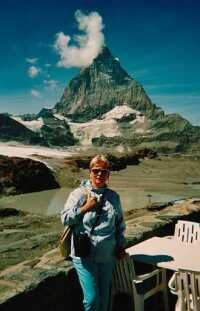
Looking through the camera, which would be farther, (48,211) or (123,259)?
(48,211)

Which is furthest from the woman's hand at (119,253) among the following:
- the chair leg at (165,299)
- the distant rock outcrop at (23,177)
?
the distant rock outcrop at (23,177)

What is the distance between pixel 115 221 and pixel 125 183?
72.6ft

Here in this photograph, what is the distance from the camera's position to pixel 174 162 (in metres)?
35.3

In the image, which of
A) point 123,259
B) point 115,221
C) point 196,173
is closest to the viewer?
point 115,221

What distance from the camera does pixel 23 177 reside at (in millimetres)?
21141

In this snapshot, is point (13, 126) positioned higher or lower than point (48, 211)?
higher

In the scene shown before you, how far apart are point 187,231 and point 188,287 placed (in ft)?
6.19

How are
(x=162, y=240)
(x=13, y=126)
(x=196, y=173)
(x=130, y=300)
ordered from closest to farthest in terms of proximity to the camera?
(x=130, y=300) < (x=162, y=240) < (x=196, y=173) < (x=13, y=126)

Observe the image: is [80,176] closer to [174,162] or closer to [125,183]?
[125,183]

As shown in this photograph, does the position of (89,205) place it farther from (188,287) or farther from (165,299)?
(165,299)

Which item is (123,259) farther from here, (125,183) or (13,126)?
(13,126)

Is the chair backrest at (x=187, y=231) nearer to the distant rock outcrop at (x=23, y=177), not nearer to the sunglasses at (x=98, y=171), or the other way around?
the sunglasses at (x=98, y=171)

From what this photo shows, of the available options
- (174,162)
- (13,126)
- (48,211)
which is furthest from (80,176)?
(13,126)

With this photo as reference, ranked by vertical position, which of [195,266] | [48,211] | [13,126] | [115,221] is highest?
[13,126]
